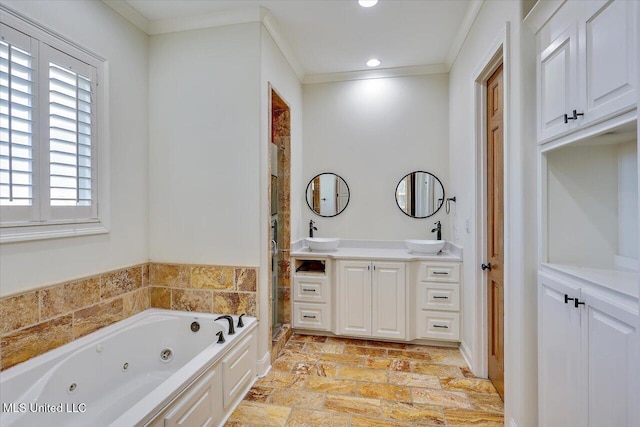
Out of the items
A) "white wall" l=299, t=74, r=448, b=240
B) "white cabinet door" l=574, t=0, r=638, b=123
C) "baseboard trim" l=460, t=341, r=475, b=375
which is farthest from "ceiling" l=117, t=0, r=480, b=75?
"baseboard trim" l=460, t=341, r=475, b=375

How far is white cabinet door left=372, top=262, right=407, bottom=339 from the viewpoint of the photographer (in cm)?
298

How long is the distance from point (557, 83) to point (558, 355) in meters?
1.24

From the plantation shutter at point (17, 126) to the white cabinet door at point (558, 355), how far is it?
2.78 meters

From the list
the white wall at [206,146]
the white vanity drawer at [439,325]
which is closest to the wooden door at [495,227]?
the white vanity drawer at [439,325]

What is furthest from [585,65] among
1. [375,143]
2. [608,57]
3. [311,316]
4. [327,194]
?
[311,316]

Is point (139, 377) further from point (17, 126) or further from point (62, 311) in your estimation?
point (17, 126)

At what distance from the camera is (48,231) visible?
182 cm

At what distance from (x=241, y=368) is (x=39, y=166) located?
1816 millimetres

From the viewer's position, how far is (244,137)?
2445mm

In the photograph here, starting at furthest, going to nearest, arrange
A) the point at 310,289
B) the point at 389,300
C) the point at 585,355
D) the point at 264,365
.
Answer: the point at 310,289 < the point at 389,300 < the point at 264,365 < the point at 585,355

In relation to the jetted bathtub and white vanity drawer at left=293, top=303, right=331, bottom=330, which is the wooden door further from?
the jetted bathtub

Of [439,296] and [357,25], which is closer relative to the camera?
[357,25]

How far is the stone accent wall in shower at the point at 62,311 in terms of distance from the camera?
1.63m

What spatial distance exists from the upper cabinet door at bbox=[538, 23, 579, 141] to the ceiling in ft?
3.85
